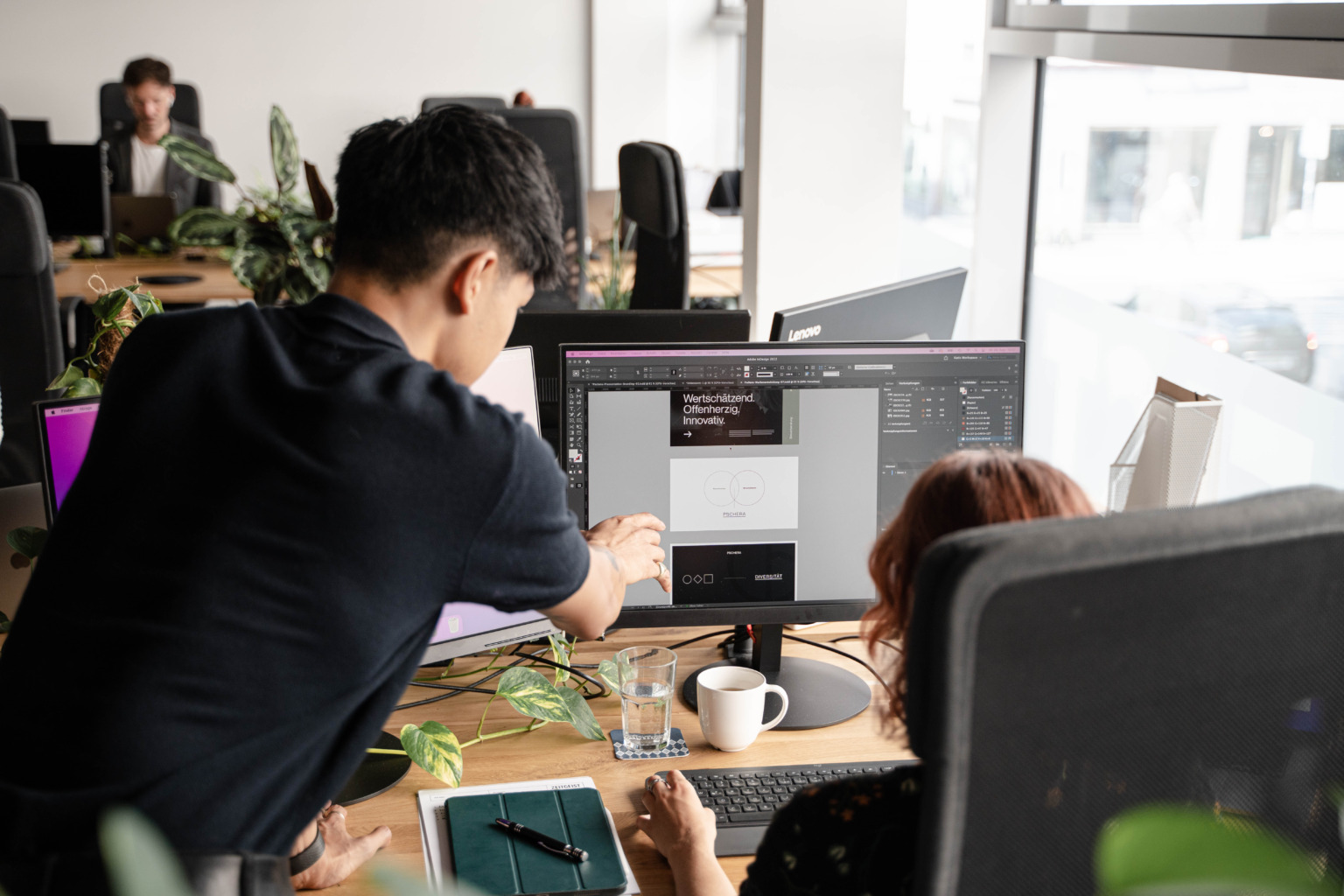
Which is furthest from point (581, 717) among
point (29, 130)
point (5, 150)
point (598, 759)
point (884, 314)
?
point (29, 130)

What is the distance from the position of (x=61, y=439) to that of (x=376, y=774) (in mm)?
537

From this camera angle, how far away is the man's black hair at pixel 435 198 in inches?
43.3

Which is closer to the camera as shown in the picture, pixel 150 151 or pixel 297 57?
pixel 150 151

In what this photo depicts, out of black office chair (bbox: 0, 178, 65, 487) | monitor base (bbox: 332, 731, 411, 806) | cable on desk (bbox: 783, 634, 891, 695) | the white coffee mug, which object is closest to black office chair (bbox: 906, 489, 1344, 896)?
the white coffee mug

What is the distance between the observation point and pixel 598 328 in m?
1.83

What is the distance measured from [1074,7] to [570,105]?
16.4 ft

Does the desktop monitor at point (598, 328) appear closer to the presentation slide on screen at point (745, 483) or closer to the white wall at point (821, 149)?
the presentation slide on screen at point (745, 483)

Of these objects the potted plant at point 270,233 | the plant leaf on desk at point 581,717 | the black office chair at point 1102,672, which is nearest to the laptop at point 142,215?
the potted plant at point 270,233

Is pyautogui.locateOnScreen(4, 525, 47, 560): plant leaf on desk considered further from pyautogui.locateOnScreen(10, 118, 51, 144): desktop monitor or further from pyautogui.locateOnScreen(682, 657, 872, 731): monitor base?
pyautogui.locateOnScreen(10, 118, 51, 144): desktop monitor

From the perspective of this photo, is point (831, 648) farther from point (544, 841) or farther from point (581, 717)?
point (544, 841)

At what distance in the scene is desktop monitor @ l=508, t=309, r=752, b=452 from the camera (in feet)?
5.98

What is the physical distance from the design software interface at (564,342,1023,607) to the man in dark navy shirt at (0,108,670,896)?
45cm

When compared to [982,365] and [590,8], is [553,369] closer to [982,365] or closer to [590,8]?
[982,365]

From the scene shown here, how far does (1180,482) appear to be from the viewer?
1654mm
